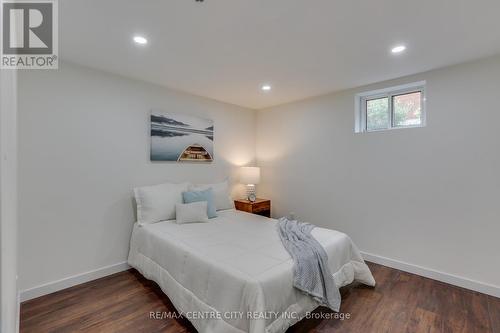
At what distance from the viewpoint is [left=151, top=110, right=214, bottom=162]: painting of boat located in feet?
10.5

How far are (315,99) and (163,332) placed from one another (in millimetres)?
3393

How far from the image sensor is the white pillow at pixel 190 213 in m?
2.81

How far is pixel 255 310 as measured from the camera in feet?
4.77

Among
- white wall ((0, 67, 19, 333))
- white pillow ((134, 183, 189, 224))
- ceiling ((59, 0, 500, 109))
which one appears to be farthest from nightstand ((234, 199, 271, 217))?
white wall ((0, 67, 19, 333))

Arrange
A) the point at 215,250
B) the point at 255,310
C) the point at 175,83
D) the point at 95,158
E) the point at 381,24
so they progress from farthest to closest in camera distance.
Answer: the point at 175,83
the point at 95,158
the point at 215,250
the point at 381,24
the point at 255,310

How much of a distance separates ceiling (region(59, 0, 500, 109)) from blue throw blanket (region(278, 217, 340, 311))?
176 centimetres

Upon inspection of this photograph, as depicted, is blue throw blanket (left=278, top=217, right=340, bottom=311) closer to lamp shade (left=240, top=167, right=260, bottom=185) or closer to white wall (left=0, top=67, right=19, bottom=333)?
white wall (left=0, top=67, right=19, bottom=333)

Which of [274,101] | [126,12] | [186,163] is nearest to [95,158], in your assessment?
[186,163]

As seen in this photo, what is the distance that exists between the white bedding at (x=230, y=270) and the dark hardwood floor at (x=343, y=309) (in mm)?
174

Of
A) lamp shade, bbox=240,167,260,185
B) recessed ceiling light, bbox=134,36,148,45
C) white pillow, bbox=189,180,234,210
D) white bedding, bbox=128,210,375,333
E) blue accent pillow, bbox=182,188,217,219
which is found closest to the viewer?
white bedding, bbox=128,210,375,333

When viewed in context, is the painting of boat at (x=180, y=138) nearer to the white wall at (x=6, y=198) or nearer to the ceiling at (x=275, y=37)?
the ceiling at (x=275, y=37)

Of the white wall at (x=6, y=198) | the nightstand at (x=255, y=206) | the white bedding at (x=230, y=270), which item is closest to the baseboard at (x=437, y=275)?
the white bedding at (x=230, y=270)

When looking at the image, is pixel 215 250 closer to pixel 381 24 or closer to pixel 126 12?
pixel 126 12

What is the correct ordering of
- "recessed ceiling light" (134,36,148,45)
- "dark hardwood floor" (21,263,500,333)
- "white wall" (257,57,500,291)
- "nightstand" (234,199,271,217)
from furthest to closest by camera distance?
"nightstand" (234,199,271,217) → "white wall" (257,57,500,291) → "recessed ceiling light" (134,36,148,45) → "dark hardwood floor" (21,263,500,333)
